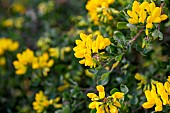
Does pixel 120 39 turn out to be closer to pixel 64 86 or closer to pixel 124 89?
pixel 124 89

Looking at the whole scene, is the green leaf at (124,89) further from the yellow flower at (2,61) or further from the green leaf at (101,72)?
the yellow flower at (2,61)

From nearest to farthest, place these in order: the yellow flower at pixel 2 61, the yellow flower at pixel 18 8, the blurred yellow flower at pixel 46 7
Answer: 1. the yellow flower at pixel 2 61
2. the blurred yellow flower at pixel 46 7
3. the yellow flower at pixel 18 8

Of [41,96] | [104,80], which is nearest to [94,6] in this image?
[104,80]

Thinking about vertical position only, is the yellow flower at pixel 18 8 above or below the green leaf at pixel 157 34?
above

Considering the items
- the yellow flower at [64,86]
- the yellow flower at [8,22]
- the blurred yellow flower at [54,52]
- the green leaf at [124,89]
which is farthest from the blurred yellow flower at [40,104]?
the yellow flower at [8,22]

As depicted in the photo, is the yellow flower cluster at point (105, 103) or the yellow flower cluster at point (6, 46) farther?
the yellow flower cluster at point (6, 46)

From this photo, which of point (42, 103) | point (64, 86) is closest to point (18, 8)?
point (64, 86)
